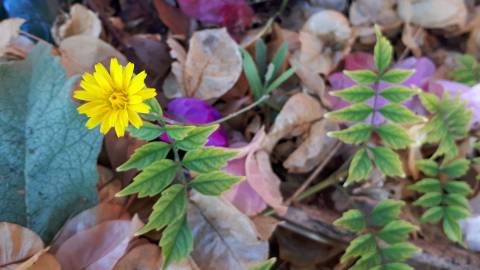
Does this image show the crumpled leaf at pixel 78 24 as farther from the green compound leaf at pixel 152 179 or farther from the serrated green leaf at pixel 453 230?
the serrated green leaf at pixel 453 230

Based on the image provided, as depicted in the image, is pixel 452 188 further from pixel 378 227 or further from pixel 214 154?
pixel 214 154

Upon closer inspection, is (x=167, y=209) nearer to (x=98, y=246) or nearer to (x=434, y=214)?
(x=98, y=246)

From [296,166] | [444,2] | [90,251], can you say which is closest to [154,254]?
[90,251]

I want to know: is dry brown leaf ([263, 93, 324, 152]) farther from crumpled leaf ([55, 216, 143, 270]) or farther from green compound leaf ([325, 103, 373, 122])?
crumpled leaf ([55, 216, 143, 270])

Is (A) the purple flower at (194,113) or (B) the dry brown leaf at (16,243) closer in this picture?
(B) the dry brown leaf at (16,243)

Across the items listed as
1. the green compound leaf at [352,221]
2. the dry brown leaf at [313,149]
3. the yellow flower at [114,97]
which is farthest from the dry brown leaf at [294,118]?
the yellow flower at [114,97]

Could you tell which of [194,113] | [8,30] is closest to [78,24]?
[8,30]
